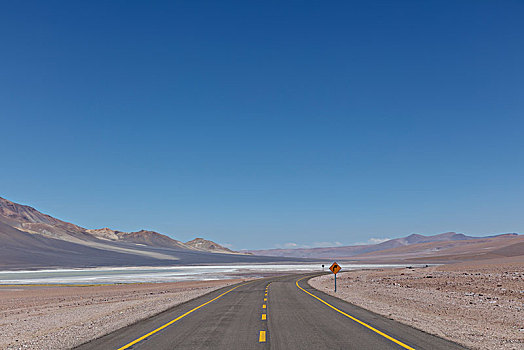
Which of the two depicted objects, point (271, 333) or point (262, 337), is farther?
point (271, 333)

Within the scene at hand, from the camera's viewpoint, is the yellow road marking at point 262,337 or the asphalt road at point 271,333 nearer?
the asphalt road at point 271,333

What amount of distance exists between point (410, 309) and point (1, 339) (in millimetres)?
17569

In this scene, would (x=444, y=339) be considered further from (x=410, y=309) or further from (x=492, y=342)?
(x=410, y=309)

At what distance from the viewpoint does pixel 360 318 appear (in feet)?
55.7

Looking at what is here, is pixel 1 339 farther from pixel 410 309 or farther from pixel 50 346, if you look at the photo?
pixel 410 309

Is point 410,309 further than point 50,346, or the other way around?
point 410,309

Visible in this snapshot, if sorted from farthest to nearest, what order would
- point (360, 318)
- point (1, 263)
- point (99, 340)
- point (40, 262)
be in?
point (40, 262) → point (1, 263) → point (360, 318) → point (99, 340)

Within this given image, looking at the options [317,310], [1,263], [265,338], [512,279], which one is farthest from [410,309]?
[1,263]

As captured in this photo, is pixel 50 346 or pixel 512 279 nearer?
pixel 50 346

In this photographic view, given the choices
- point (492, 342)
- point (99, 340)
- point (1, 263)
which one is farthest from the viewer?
point (1, 263)

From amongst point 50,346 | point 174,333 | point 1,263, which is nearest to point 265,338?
point 174,333

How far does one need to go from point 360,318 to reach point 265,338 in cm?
584

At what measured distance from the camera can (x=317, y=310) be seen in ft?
66.3

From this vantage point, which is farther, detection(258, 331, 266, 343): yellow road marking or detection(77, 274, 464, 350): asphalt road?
detection(258, 331, 266, 343): yellow road marking
